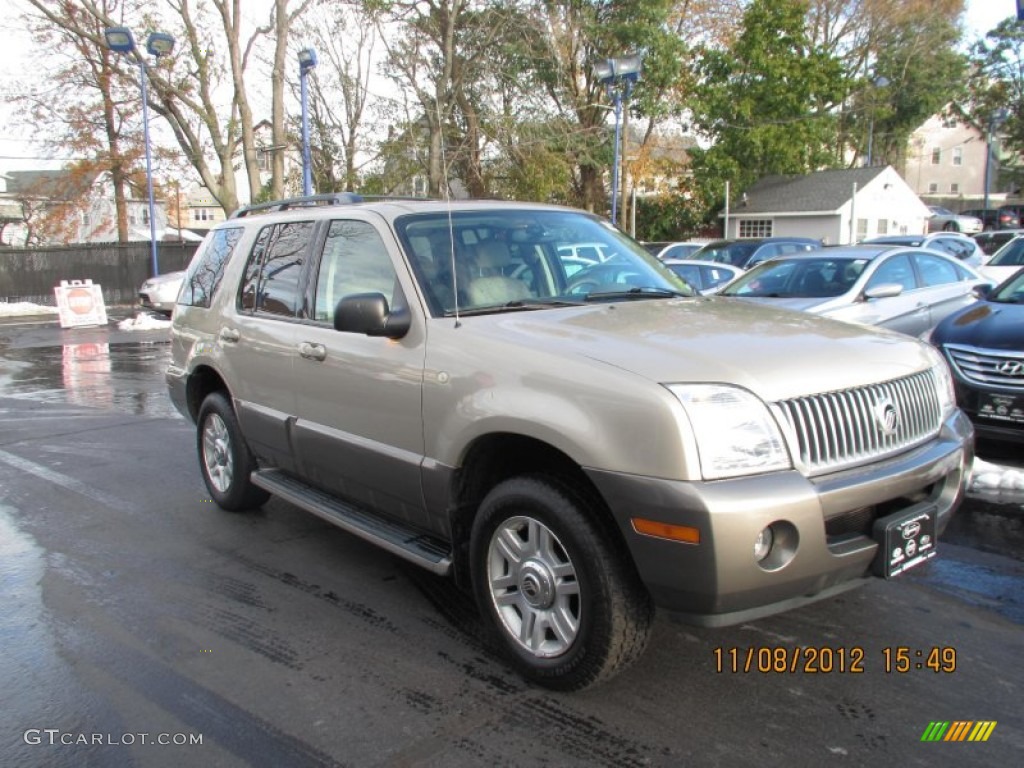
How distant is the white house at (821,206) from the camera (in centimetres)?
3803

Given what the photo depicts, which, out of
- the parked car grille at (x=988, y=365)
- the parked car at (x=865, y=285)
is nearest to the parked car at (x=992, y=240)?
the parked car at (x=865, y=285)

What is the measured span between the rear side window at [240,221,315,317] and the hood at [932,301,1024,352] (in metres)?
4.86

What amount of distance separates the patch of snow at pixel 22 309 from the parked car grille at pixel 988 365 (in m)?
23.4

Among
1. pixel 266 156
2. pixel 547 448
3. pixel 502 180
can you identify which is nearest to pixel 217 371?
pixel 547 448

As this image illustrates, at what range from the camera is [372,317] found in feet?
11.4

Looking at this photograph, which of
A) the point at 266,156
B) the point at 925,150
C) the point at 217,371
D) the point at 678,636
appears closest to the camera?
the point at 678,636

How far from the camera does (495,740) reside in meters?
2.86

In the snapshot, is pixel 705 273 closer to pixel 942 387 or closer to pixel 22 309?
pixel 942 387

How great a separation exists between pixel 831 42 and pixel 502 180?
30820 millimetres

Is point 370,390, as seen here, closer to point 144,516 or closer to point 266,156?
point 144,516

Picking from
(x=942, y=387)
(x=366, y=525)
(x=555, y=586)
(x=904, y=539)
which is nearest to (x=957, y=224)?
(x=942, y=387)

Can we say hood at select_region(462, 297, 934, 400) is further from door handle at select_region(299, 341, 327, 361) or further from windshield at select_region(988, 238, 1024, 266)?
windshield at select_region(988, 238, 1024, 266)

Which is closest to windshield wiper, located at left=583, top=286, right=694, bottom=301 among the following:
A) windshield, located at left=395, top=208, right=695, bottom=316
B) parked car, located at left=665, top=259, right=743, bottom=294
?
windshield, located at left=395, top=208, right=695, bottom=316

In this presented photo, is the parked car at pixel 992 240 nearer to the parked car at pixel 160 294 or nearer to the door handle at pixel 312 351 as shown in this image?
the parked car at pixel 160 294
